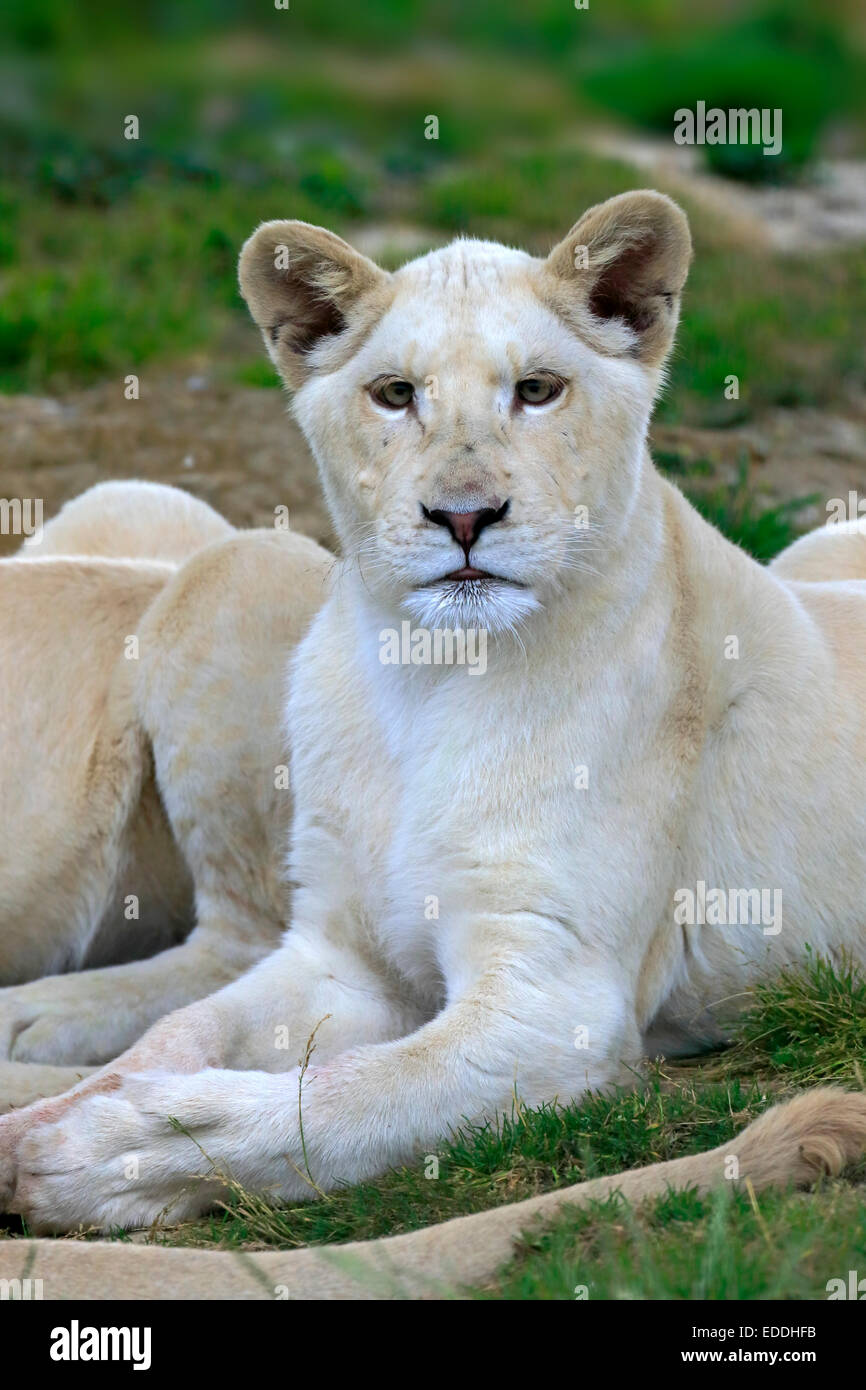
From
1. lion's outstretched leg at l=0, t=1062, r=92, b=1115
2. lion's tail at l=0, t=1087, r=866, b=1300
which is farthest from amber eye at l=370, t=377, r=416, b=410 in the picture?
lion's outstretched leg at l=0, t=1062, r=92, b=1115

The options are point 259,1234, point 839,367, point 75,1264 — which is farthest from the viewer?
point 839,367

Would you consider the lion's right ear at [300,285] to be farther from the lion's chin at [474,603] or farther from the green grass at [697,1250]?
the green grass at [697,1250]

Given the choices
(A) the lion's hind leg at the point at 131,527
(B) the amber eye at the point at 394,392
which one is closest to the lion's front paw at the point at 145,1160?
(B) the amber eye at the point at 394,392

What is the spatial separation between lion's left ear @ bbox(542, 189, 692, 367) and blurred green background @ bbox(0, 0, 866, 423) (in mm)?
5108

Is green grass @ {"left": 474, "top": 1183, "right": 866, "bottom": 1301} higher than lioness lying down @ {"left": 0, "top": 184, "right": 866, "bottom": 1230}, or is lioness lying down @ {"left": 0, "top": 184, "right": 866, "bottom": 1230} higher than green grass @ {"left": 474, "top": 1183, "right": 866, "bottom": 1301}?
lioness lying down @ {"left": 0, "top": 184, "right": 866, "bottom": 1230}

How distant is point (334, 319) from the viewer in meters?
5.19

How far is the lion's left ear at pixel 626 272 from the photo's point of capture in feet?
15.8

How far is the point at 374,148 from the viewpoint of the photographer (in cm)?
1842

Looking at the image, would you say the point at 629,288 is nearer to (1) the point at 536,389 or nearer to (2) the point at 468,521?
(1) the point at 536,389

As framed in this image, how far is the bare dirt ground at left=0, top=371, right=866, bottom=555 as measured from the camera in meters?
8.85

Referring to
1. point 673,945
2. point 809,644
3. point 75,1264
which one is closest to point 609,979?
point 673,945

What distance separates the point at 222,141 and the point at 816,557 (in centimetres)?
1292

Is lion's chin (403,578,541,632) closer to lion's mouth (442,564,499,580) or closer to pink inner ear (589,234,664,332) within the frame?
lion's mouth (442,564,499,580)

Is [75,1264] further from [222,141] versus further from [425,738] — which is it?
[222,141]
